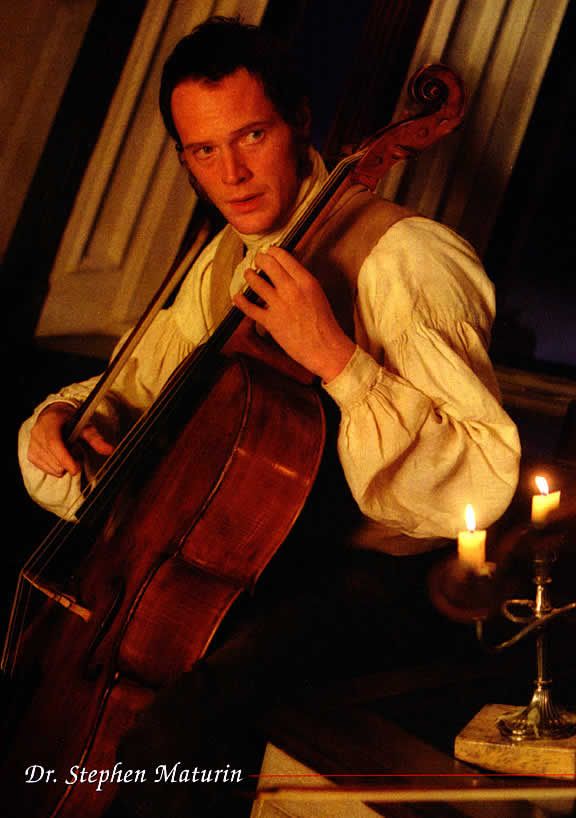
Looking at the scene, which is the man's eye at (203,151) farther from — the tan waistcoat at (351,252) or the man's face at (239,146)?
the tan waistcoat at (351,252)

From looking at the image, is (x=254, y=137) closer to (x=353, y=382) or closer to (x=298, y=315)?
(x=298, y=315)

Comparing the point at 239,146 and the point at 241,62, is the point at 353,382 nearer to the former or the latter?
the point at 239,146

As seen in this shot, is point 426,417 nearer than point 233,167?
Yes

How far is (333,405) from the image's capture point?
1.40 meters

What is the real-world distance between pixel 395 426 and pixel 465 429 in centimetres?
11

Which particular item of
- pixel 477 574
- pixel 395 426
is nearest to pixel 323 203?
pixel 395 426

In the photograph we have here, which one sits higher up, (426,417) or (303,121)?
(303,121)

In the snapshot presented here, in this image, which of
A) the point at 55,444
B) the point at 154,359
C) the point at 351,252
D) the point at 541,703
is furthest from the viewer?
the point at 154,359

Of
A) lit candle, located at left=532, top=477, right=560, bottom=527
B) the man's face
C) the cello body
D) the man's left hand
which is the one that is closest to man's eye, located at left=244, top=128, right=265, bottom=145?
the man's face

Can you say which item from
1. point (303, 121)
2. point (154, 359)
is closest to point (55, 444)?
point (154, 359)

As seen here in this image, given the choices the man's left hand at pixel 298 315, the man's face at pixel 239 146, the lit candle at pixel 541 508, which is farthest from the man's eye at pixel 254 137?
the lit candle at pixel 541 508

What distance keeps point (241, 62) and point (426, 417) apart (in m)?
0.65

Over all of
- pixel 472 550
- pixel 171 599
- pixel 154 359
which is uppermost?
pixel 154 359

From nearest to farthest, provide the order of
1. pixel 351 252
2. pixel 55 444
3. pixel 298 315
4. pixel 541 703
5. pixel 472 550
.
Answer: pixel 472 550, pixel 541 703, pixel 298 315, pixel 351 252, pixel 55 444
